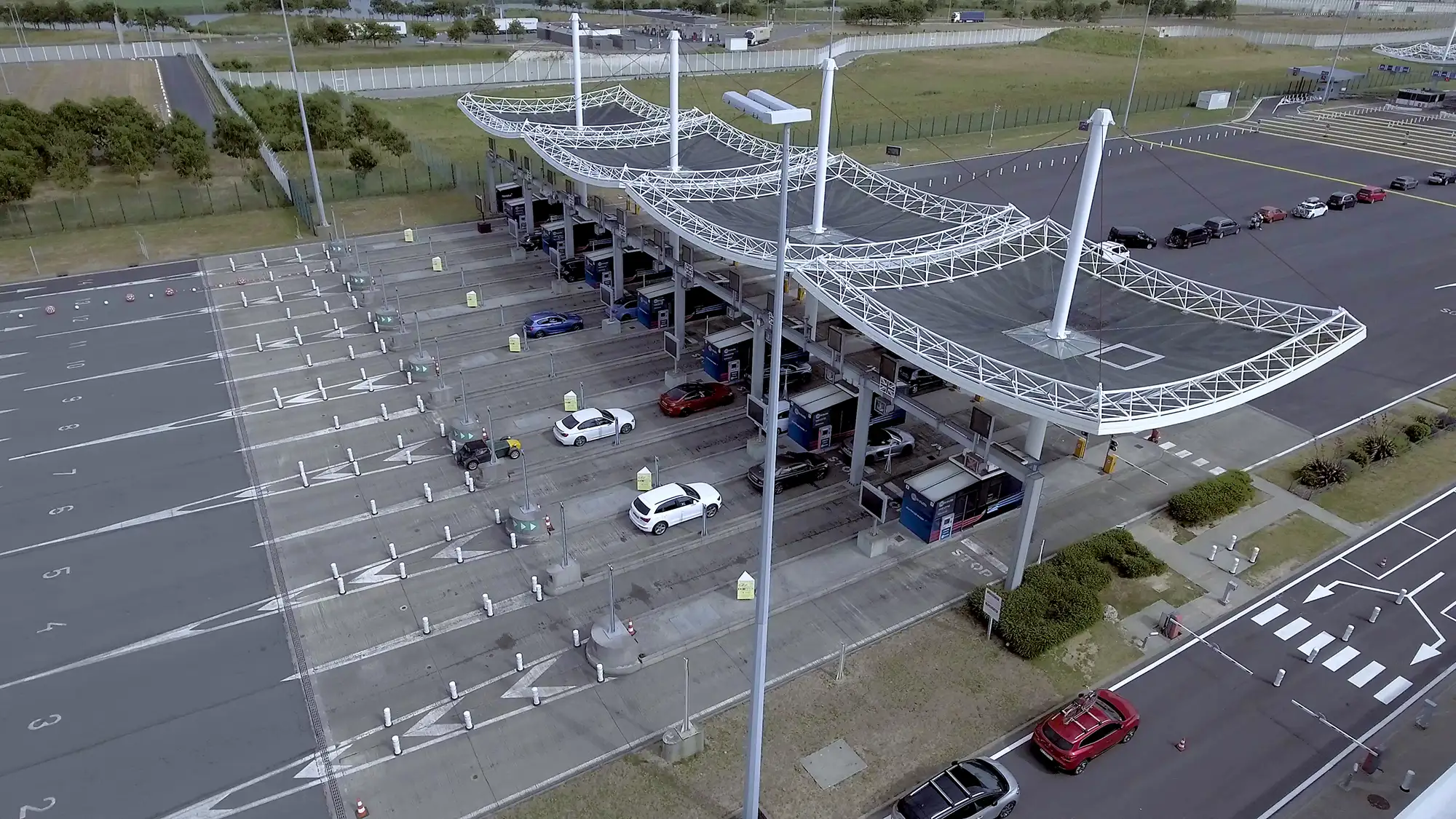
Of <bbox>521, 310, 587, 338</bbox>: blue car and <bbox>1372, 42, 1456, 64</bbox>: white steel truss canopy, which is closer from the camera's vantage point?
<bbox>521, 310, 587, 338</bbox>: blue car

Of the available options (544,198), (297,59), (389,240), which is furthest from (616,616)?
(297,59)

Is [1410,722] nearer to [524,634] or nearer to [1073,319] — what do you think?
[1073,319]

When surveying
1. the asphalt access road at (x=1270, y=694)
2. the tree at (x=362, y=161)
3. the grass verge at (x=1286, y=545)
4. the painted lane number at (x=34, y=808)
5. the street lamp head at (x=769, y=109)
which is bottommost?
the painted lane number at (x=34, y=808)

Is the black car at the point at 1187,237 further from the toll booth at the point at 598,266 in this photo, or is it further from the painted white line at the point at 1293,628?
the toll booth at the point at 598,266

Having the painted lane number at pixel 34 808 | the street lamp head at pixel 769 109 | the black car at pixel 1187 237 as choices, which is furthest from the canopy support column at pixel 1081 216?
the black car at pixel 1187 237

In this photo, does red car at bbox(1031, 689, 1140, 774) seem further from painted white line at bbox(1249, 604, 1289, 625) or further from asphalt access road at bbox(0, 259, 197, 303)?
asphalt access road at bbox(0, 259, 197, 303)

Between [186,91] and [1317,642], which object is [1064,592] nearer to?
[1317,642]

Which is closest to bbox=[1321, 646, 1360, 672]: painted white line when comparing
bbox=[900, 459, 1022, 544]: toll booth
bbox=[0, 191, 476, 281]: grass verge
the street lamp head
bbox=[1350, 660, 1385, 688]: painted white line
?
bbox=[1350, 660, 1385, 688]: painted white line
